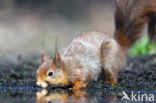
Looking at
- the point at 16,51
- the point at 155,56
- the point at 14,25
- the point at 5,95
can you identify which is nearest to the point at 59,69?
the point at 5,95

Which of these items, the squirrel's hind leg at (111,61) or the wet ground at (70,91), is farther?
the squirrel's hind leg at (111,61)

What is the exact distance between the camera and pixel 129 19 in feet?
31.1

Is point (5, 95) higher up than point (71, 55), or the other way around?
point (71, 55)

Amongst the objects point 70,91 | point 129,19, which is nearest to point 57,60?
point 70,91

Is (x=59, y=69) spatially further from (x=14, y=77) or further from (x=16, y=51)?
(x=16, y=51)

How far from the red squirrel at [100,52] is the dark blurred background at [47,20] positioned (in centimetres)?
616

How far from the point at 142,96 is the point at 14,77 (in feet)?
9.07

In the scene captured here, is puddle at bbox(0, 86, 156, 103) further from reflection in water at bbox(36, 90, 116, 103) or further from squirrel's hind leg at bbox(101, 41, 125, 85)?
squirrel's hind leg at bbox(101, 41, 125, 85)

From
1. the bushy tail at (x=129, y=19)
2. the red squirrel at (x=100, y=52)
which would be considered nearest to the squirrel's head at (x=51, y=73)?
the red squirrel at (x=100, y=52)

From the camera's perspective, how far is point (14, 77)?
957 cm

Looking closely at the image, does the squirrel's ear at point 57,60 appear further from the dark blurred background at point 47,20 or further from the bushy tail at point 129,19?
the dark blurred background at point 47,20

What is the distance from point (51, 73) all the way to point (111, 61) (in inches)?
42.2

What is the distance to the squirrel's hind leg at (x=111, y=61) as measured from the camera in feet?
28.8

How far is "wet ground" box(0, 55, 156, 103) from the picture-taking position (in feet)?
23.8
